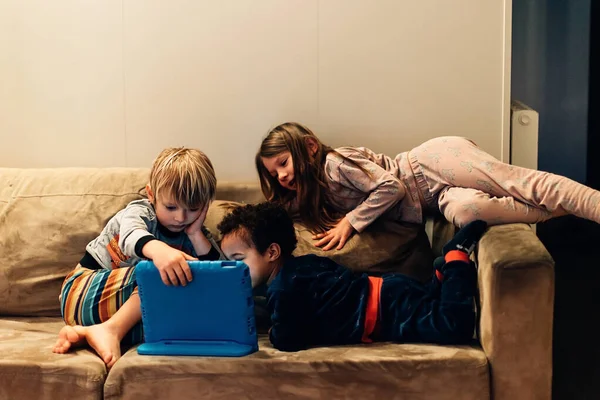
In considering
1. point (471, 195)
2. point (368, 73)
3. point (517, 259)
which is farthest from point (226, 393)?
point (368, 73)

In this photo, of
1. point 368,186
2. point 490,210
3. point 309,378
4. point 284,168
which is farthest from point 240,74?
point 309,378

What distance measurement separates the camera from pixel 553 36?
3.85m

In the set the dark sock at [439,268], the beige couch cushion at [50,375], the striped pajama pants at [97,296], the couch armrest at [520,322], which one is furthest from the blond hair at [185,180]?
the couch armrest at [520,322]

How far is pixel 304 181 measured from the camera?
2342mm

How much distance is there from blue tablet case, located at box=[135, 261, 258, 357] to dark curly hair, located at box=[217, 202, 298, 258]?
0.28 meters

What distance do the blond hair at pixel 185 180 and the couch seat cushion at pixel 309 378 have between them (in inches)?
19.2

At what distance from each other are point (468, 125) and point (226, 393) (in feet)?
4.38

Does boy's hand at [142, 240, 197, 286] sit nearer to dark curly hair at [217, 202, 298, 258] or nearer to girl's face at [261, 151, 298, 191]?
dark curly hair at [217, 202, 298, 258]

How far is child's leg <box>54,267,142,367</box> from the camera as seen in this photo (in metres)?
1.90

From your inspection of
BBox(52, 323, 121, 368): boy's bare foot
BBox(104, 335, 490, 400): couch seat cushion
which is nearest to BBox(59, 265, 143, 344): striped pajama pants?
BBox(52, 323, 121, 368): boy's bare foot

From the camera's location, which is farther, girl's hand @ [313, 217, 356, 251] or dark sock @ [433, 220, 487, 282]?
girl's hand @ [313, 217, 356, 251]

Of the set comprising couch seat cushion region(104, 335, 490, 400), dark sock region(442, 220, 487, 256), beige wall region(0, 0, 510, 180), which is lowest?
couch seat cushion region(104, 335, 490, 400)

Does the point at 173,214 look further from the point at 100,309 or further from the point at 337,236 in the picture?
the point at 337,236

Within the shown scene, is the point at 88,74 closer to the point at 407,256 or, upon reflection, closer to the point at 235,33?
the point at 235,33
